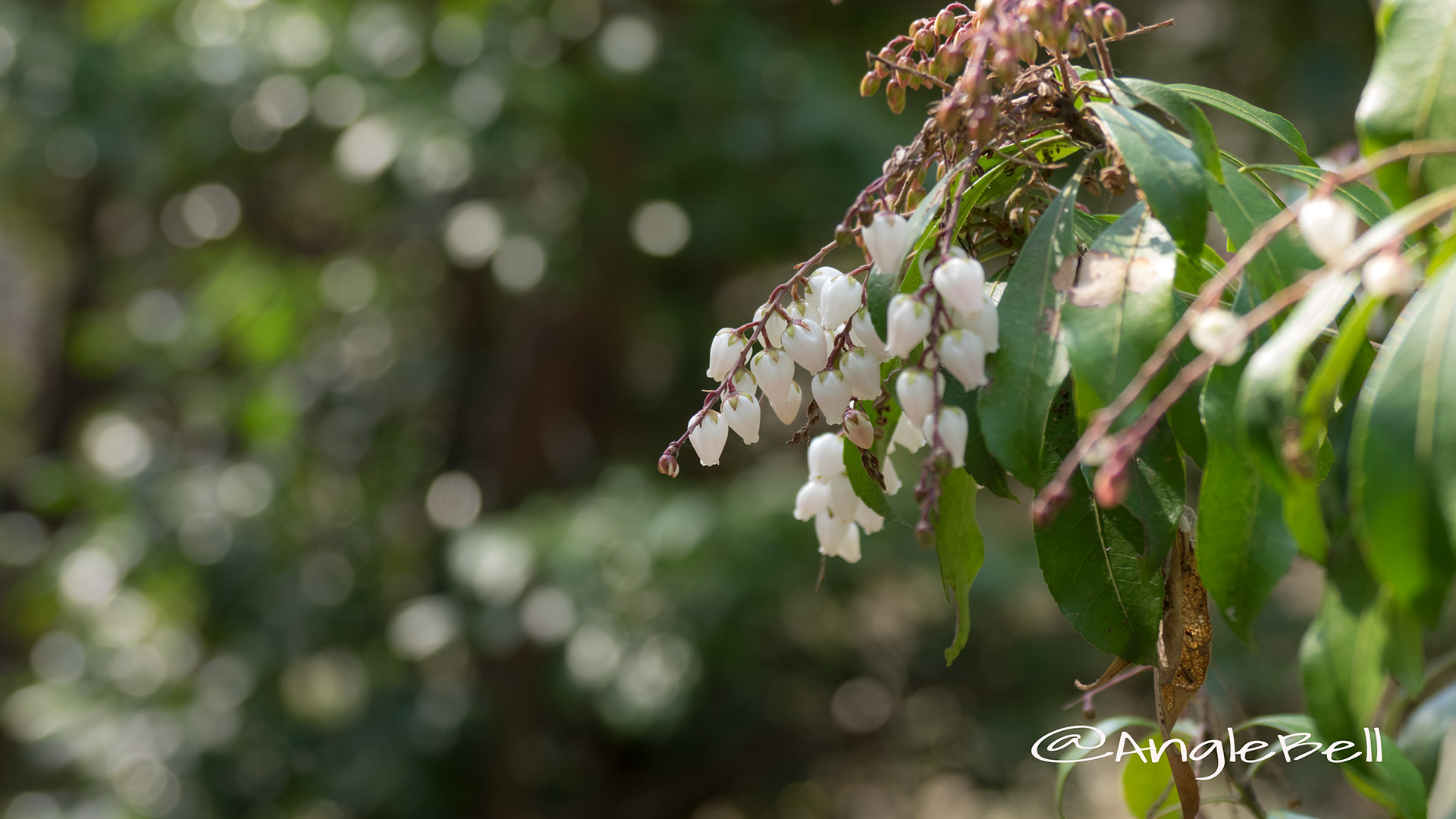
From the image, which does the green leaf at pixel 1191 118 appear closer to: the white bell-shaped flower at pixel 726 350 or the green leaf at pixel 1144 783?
the white bell-shaped flower at pixel 726 350

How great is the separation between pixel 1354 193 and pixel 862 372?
1.19 feet

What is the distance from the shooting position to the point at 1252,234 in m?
0.62

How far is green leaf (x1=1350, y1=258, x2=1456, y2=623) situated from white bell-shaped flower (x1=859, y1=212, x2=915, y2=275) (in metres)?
0.29

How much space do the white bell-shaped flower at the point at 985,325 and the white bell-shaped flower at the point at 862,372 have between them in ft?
0.28

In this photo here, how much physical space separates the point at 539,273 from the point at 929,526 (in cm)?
204

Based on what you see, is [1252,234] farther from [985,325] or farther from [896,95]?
[896,95]

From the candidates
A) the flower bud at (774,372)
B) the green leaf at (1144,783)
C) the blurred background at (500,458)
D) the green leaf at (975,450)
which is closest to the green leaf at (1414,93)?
the green leaf at (975,450)

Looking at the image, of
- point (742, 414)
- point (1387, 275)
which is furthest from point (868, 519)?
point (1387, 275)

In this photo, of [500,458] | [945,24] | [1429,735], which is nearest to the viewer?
[945,24]

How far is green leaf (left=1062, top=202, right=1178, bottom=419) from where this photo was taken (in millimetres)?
572

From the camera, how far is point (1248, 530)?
1.96 feet

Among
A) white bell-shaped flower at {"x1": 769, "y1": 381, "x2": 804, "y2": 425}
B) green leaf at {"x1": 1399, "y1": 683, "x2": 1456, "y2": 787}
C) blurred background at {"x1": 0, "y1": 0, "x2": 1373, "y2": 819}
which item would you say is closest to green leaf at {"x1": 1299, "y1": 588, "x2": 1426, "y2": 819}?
white bell-shaped flower at {"x1": 769, "y1": 381, "x2": 804, "y2": 425}

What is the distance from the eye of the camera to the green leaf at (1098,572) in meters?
0.71

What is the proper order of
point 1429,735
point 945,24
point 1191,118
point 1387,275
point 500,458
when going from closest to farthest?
point 1387,275
point 1191,118
point 945,24
point 1429,735
point 500,458
